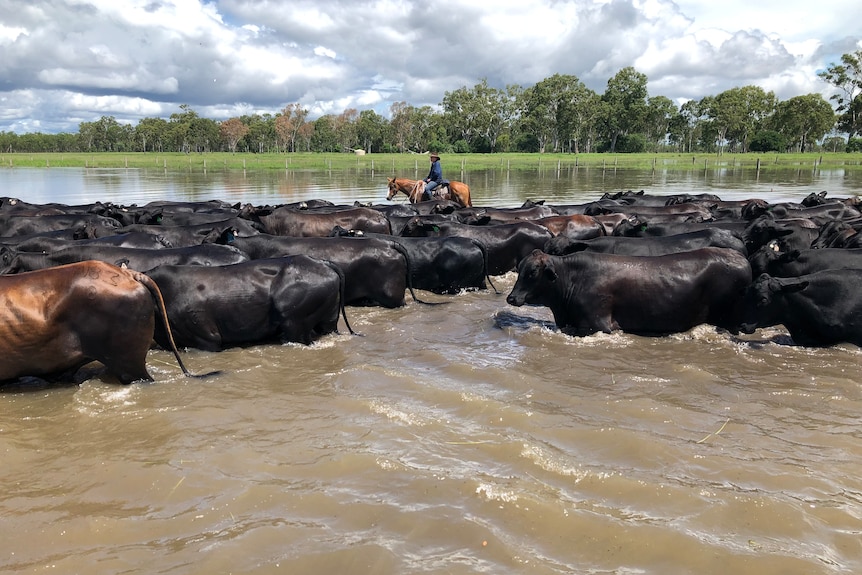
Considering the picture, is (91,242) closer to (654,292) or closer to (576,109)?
(654,292)

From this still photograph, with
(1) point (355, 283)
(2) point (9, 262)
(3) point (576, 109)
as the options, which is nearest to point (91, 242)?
(2) point (9, 262)

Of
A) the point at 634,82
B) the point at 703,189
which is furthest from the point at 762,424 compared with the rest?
the point at 634,82

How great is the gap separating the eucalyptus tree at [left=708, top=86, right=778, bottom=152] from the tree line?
14cm

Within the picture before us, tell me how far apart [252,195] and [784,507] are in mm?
26016

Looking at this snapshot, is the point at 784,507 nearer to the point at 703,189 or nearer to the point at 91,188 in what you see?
the point at 703,189

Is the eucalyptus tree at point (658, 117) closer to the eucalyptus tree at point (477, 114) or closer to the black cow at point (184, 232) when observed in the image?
the eucalyptus tree at point (477, 114)

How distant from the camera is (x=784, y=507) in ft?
11.4

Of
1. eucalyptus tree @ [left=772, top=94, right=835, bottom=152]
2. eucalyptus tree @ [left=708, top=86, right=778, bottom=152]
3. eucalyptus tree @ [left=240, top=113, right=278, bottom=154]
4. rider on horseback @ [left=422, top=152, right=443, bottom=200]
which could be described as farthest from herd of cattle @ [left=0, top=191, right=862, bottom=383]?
eucalyptus tree @ [left=240, top=113, right=278, bottom=154]

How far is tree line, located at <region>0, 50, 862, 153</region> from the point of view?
78375 mm

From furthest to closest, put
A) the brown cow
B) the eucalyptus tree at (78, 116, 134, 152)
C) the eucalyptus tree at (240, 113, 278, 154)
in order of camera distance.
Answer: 1. the eucalyptus tree at (78, 116, 134, 152)
2. the eucalyptus tree at (240, 113, 278, 154)
3. the brown cow

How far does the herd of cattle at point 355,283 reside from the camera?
5043 millimetres

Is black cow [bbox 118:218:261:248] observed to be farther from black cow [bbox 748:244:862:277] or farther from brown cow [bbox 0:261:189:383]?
black cow [bbox 748:244:862:277]

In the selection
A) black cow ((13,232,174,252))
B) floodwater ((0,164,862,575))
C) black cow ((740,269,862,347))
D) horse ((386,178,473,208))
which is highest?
horse ((386,178,473,208))

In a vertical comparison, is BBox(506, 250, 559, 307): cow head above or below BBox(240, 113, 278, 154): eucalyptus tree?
below
